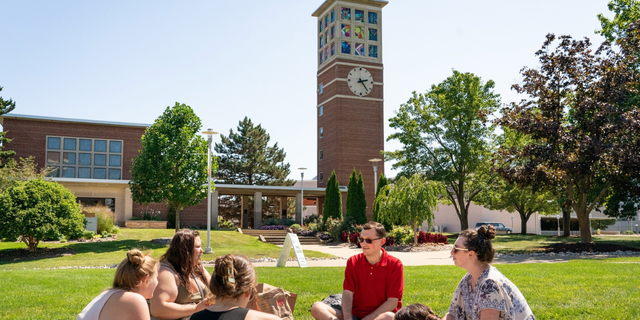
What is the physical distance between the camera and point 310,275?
1270cm

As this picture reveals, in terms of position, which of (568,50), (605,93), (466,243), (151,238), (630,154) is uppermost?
(568,50)

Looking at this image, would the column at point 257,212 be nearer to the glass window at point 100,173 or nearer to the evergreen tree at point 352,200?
the evergreen tree at point 352,200

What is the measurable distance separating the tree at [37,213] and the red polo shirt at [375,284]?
19.4 m

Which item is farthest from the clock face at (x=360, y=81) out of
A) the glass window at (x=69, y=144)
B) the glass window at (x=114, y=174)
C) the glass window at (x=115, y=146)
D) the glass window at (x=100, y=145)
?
the glass window at (x=69, y=144)

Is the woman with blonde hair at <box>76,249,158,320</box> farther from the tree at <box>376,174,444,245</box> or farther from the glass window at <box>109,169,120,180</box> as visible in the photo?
the glass window at <box>109,169,120,180</box>

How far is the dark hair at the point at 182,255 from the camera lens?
4.80 meters

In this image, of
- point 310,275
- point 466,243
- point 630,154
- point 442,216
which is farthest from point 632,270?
point 442,216

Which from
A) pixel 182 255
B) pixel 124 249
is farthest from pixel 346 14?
pixel 182 255

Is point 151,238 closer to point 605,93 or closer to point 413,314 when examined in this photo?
point 605,93

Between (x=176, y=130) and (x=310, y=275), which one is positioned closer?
(x=310, y=275)

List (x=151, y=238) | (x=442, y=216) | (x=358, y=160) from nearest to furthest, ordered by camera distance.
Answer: (x=151, y=238) → (x=358, y=160) → (x=442, y=216)

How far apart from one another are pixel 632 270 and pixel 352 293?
10.6m

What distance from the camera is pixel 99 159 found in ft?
132

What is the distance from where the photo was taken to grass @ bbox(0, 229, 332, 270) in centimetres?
1958
